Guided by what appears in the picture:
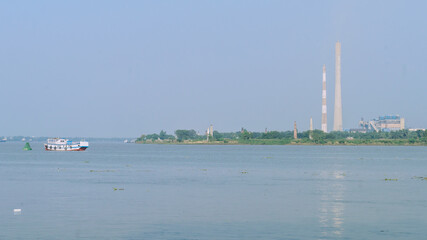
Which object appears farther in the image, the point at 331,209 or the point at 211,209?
the point at 331,209

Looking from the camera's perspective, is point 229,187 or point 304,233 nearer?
point 304,233

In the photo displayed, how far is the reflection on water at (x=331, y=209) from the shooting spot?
120 feet

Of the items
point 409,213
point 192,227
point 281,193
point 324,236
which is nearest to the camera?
point 324,236

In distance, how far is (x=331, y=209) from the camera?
152ft

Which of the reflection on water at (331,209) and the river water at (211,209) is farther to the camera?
the reflection on water at (331,209)

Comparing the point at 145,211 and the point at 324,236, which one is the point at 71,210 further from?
the point at 324,236

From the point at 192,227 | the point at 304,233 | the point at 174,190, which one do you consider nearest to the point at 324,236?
the point at 304,233

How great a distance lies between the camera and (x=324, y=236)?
34562 mm

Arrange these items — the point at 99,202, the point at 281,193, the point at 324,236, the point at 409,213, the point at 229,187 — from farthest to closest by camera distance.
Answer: the point at 229,187, the point at 281,193, the point at 99,202, the point at 409,213, the point at 324,236

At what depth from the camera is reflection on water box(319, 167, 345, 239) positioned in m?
36.5

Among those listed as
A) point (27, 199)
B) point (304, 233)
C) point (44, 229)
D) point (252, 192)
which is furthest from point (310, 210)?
point (27, 199)

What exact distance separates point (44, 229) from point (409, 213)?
75.3 ft

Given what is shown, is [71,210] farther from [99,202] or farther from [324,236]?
[324,236]

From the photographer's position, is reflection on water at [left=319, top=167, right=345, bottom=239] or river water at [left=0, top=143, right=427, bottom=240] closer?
river water at [left=0, top=143, right=427, bottom=240]
